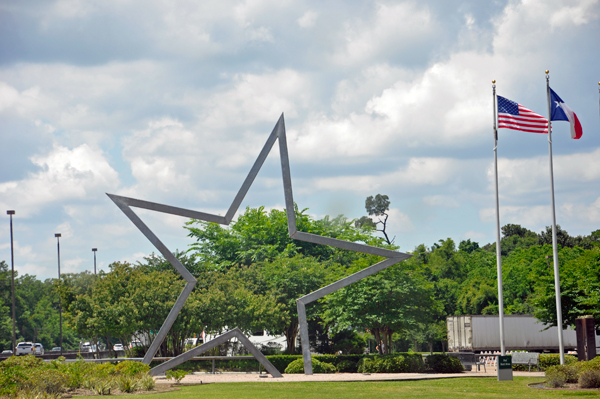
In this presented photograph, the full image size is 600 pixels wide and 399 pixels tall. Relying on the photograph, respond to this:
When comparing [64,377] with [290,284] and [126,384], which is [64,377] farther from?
[290,284]

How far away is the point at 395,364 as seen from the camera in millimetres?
28688

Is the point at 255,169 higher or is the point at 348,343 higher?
the point at 255,169

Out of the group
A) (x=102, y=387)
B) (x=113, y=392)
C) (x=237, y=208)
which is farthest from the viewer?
(x=237, y=208)

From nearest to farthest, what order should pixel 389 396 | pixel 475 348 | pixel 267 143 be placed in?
1. pixel 389 396
2. pixel 267 143
3. pixel 475 348

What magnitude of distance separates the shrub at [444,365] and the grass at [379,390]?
632 cm

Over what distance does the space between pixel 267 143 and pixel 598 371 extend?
13.7 m

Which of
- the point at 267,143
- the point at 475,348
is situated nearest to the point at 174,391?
the point at 267,143

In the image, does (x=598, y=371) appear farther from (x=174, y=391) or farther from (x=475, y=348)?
(x=475, y=348)

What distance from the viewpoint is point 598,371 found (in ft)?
59.2

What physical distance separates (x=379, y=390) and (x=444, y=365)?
37.4ft

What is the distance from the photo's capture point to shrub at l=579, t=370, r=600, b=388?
18.0m

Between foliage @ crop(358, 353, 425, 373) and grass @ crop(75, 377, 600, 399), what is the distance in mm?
5779

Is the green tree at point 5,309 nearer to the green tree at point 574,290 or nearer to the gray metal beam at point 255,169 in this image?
the gray metal beam at point 255,169

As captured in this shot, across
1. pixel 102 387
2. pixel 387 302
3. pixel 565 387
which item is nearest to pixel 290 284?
pixel 387 302
